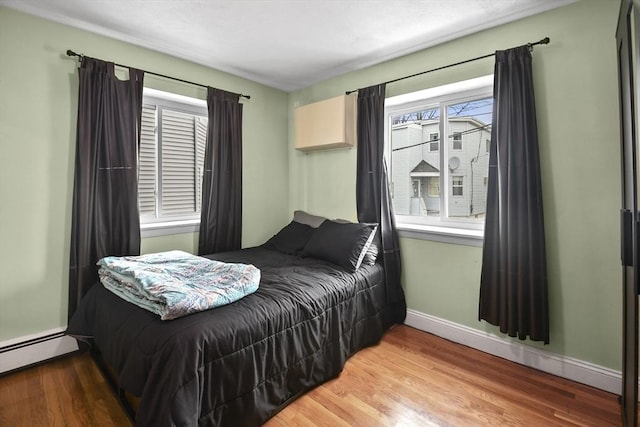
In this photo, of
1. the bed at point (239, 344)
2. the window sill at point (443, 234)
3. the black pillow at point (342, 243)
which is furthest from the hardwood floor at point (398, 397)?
the window sill at point (443, 234)

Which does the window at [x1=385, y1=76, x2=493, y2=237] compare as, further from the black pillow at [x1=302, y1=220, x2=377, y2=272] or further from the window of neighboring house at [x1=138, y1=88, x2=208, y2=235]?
the window of neighboring house at [x1=138, y1=88, x2=208, y2=235]

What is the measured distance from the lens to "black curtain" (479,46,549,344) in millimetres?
2117

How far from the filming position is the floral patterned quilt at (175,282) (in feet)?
5.39

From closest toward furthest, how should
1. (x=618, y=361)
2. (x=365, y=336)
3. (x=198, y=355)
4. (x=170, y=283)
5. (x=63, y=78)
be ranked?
1. (x=198, y=355)
2. (x=170, y=283)
3. (x=618, y=361)
4. (x=63, y=78)
5. (x=365, y=336)

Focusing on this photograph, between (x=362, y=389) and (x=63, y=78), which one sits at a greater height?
(x=63, y=78)

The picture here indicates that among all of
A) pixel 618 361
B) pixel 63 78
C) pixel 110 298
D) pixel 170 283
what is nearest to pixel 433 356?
pixel 618 361

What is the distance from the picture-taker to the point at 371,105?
9.75 feet

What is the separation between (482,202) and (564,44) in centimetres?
120

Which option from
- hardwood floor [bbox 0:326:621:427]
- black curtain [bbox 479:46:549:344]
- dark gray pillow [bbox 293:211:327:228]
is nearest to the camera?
hardwood floor [bbox 0:326:621:427]

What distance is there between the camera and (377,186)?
2.92m

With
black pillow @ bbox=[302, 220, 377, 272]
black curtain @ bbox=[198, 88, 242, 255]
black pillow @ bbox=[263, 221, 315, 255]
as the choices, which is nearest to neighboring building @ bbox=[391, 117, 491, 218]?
black pillow @ bbox=[302, 220, 377, 272]

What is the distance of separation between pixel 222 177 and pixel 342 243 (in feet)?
4.44

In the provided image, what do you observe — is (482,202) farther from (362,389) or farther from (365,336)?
(362,389)

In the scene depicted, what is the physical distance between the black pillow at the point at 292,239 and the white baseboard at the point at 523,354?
1.17 m
